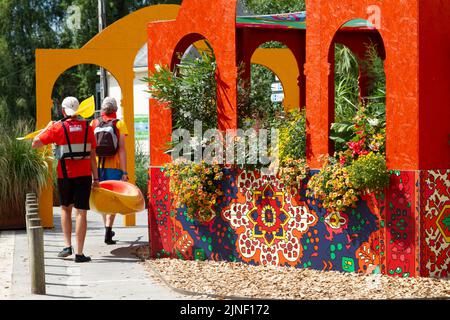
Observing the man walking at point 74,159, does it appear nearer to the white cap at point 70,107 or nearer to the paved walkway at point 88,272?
the white cap at point 70,107

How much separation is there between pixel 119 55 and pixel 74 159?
435 centimetres

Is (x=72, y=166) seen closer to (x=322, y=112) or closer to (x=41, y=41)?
(x=322, y=112)

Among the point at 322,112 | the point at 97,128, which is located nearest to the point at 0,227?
the point at 97,128

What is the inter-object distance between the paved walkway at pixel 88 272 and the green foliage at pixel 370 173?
206 centimetres

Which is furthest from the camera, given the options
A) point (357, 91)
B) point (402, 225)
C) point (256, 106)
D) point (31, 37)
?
point (31, 37)

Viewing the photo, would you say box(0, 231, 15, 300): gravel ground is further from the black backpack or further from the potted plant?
the black backpack

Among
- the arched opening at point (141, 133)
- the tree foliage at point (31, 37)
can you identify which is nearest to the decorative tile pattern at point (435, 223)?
the arched opening at point (141, 133)

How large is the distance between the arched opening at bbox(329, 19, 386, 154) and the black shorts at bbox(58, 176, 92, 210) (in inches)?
121

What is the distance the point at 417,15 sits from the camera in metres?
8.41

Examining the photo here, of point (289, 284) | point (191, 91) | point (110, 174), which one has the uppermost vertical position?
point (191, 91)

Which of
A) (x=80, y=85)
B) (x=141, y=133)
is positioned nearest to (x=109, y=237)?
(x=141, y=133)

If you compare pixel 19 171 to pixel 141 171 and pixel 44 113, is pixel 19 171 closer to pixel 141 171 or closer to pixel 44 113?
pixel 44 113

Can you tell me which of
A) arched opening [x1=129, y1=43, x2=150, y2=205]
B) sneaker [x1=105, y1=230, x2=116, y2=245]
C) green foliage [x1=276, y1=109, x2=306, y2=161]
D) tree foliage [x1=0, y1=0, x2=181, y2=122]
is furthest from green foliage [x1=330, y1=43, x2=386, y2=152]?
tree foliage [x1=0, y1=0, x2=181, y2=122]

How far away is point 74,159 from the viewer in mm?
10547
